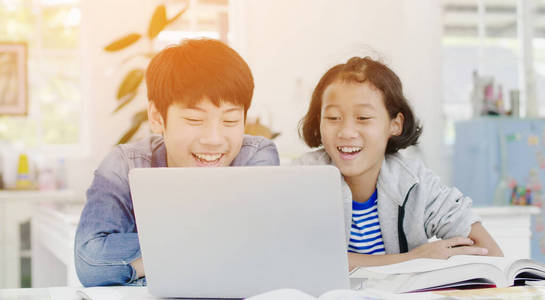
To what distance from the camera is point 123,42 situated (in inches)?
154

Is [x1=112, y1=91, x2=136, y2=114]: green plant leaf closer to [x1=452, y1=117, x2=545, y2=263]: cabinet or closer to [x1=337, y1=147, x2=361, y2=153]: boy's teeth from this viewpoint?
[x1=452, y1=117, x2=545, y2=263]: cabinet

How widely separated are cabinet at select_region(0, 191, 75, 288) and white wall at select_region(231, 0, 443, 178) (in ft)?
5.15

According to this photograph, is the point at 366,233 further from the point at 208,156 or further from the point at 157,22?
the point at 157,22

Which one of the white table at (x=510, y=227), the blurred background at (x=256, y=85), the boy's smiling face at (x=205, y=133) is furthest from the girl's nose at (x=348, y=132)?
the blurred background at (x=256, y=85)

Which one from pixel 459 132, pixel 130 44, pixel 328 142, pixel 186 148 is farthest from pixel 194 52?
pixel 459 132

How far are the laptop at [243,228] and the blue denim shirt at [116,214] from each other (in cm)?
31

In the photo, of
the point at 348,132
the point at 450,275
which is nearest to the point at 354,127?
the point at 348,132

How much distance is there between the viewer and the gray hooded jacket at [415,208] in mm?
1551

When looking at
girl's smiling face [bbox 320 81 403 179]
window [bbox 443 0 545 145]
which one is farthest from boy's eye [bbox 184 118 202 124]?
window [bbox 443 0 545 145]

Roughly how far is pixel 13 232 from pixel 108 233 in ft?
8.94

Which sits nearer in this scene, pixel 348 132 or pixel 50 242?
pixel 348 132

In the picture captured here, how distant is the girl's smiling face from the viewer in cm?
156

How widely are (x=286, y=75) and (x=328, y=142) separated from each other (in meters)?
2.88

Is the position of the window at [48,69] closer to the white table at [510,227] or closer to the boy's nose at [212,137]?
the white table at [510,227]
